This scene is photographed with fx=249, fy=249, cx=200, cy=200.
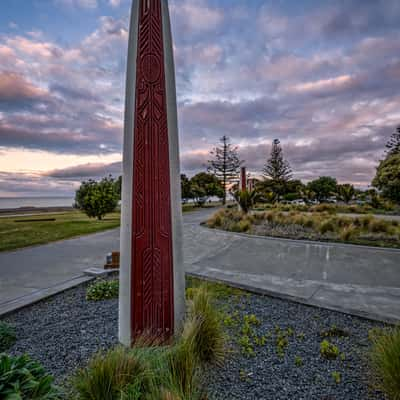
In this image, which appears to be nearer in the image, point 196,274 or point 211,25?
point 196,274

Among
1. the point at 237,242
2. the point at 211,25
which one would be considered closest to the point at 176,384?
the point at 211,25

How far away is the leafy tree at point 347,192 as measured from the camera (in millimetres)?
25328

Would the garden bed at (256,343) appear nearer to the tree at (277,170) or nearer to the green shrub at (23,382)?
the green shrub at (23,382)

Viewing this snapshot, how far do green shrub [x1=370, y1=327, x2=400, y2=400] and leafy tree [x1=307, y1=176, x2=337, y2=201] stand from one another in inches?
1346

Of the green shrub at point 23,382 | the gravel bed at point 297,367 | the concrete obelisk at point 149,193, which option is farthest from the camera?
the concrete obelisk at point 149,193

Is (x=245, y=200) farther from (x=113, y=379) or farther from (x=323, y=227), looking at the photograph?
(x=113, y=379)

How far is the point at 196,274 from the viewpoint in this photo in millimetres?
4715

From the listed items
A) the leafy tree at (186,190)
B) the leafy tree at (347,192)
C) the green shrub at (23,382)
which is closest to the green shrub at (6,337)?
the green shrub at (23,382)

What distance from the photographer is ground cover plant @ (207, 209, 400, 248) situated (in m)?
7.78

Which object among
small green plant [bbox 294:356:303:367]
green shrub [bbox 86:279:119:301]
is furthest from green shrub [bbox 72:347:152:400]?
green shrub [bbox 86:279:119:301]

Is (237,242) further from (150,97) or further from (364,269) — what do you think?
(150,97)

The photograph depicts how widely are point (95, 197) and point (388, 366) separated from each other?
15.8 metres

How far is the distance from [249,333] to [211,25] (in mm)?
5672

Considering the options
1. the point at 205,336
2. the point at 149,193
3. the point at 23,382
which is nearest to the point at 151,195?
the point at 149,193
